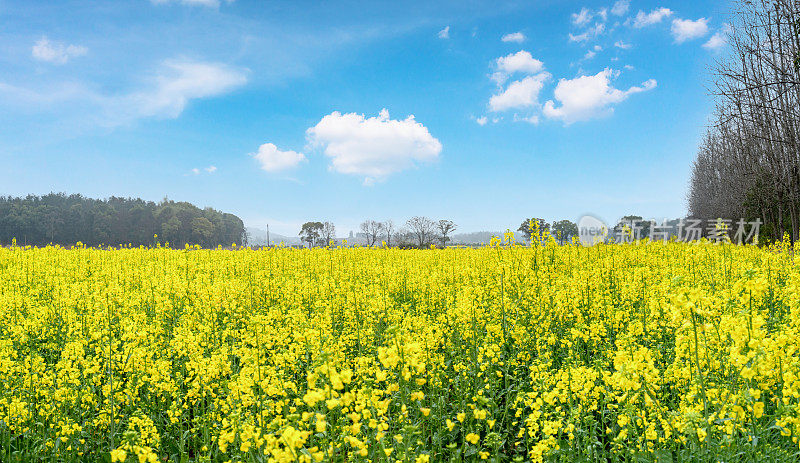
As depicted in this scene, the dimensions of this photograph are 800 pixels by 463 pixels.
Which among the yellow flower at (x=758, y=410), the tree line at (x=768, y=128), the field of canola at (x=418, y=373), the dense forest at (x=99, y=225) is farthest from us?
the dense forest at (x=99, y=225)

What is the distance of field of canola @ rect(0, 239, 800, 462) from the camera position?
7.84 ft

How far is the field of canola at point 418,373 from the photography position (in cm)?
239

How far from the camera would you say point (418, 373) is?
3.28 m

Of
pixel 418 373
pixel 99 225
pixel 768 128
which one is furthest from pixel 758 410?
pixel 99 225

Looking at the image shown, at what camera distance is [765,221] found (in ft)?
85.8

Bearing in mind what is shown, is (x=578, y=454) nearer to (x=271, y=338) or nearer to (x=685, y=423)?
(x=685, y=423)

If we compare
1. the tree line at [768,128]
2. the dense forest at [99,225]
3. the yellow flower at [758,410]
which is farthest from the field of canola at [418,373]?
the dense forest at [99,225]

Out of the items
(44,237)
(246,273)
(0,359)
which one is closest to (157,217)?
(44,237)

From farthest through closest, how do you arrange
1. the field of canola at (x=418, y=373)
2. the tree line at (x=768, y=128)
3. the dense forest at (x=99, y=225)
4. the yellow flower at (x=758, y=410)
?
the dense forest at (x=99, y=225), the tree line at (x=768, y=128), the field of canola at (x=418, y=373), the yellow flower at (x=758, y=410)

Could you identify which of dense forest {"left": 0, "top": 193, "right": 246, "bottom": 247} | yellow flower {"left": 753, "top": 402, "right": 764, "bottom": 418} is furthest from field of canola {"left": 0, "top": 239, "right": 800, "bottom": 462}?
dense forest {"left": 0, "top": 193, "right": 246, "bottom": 247}

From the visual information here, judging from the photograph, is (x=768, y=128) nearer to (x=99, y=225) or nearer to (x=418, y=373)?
(x=418, y=373)

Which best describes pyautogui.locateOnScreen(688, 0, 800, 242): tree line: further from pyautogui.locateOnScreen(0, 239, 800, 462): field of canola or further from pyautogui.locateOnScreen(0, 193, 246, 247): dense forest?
pyautogui.locateOnScreen(0, 193, 246, 247): dense forest

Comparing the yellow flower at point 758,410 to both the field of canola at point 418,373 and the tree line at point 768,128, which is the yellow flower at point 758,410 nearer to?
the field of canola at point 418,373

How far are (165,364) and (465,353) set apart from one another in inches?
113
